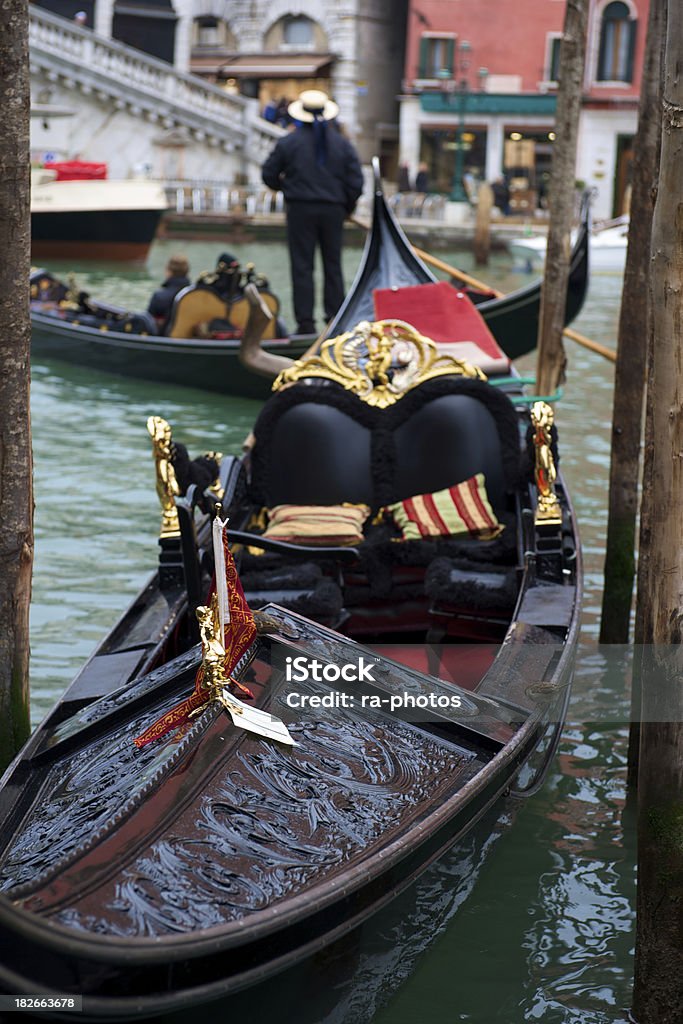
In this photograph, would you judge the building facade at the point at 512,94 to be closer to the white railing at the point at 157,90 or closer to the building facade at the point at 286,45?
the building facade at the point at 286,45

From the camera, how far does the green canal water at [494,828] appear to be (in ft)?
6.72

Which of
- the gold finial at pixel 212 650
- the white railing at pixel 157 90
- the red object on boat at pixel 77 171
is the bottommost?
the gold finial at pixel 212 650

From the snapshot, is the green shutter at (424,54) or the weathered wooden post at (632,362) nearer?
the weathered wooden post at (632,362)

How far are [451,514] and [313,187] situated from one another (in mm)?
3400

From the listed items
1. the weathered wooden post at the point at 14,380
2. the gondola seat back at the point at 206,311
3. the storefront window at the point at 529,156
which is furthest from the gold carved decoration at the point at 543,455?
the storefront window at the point at 529,156

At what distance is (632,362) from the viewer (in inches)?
129

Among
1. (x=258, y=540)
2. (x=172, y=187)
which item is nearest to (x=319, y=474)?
(x=258, y=540)

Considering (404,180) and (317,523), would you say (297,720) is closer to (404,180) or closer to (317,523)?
(317,523)

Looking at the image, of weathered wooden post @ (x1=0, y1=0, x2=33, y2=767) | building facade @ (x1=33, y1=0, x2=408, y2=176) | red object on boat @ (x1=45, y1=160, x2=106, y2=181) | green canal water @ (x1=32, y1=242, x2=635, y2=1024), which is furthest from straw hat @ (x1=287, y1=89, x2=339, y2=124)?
building facade @ (x1=33, y1=0, x2=408, y2=176)

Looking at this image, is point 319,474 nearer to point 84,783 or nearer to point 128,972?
point 84,783

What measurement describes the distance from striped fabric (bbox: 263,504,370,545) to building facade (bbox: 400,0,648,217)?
14.9 m

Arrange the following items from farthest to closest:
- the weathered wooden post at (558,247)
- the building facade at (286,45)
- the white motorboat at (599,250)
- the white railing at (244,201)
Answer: the building facade at (286,45) → the white railing at (244,201) → the white motorboat at (599,250) → the weathered wooden post at (558,247)

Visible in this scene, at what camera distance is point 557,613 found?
2.56 metres

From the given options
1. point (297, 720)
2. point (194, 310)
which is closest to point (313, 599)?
point (297, 720)
